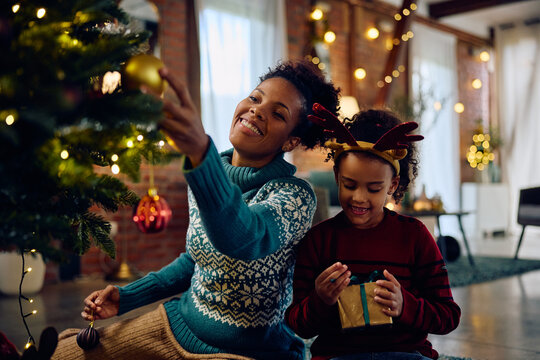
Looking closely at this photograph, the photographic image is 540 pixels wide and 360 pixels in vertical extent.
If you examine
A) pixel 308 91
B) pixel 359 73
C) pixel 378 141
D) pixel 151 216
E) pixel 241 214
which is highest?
pixel 359 73

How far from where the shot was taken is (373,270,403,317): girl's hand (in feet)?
3.06

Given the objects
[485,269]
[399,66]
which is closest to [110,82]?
[485,269]

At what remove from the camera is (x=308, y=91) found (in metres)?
1.22

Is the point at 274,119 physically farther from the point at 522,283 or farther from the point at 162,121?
the point at 522,283

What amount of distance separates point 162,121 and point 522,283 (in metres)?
3.69

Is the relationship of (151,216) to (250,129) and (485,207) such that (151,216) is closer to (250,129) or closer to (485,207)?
(250,129)

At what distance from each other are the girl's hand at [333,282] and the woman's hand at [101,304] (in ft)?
1.44

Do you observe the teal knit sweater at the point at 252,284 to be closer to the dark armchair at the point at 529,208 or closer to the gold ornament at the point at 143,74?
the gold ornament at the point at 143,74

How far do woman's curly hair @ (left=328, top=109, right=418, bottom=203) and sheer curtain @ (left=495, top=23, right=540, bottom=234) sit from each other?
7738 mm

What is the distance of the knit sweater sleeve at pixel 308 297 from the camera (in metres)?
0.98

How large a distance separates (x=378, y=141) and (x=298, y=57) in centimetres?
445

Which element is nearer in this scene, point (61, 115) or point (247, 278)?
point (61, 115)

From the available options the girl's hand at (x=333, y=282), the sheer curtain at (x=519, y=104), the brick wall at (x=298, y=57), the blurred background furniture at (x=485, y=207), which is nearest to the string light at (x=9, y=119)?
the girl's hand at (x=333, y=282)

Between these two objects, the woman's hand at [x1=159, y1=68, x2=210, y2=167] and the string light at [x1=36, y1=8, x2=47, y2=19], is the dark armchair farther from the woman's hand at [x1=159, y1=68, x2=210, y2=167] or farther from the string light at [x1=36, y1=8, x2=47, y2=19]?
the string light at [x1=36, y1=8, x2=47, y2=19]
